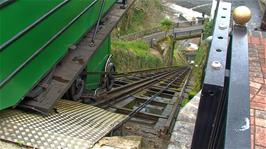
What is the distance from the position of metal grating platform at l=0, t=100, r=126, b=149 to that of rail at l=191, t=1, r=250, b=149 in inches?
101

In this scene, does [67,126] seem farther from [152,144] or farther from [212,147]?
[212,147]

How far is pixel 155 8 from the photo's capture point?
33.6m

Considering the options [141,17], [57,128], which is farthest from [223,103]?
[141,17]

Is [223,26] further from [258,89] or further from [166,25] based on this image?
[166,25]

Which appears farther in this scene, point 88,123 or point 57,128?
point 88,123

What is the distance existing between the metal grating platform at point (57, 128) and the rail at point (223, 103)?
2.57m

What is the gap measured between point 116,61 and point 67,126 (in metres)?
11.3

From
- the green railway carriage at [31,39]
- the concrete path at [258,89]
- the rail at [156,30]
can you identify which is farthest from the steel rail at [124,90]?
the rail at [156,30]

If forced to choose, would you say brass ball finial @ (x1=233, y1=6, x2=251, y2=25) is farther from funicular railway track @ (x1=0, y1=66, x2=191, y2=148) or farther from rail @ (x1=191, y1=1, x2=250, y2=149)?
funicular railway track @ (x1=0, y1=66, x2=191, y2=148)

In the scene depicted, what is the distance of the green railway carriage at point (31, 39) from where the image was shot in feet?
14.1

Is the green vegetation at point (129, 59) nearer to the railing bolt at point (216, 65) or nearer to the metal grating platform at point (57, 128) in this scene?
the metal grating platform at point (57, 128)

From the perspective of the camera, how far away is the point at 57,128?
4.48m

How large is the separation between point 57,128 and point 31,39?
4.00 ft

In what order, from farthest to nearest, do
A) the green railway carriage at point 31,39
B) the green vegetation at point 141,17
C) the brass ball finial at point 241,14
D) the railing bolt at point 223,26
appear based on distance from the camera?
the green vegetation at point 141,17 < the green railway carriage at point 31,39 < the brass ball finial at point 241,14 < the railing bolt at point 223,26
